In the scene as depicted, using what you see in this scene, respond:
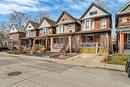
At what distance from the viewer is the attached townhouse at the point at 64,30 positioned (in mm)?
25953

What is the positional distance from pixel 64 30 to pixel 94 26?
22.7 feet

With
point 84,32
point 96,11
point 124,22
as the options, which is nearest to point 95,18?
point 96,11

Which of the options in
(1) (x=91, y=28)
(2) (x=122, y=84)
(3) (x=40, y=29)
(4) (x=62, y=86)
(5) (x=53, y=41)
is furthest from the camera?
(3) (x=40, y=29)

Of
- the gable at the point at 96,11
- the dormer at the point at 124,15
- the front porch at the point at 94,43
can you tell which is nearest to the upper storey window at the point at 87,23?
the gable at the point at 96,11

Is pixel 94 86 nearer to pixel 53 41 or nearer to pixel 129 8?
pixel 129 8

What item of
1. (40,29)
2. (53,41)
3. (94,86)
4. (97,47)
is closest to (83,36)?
(97,47)

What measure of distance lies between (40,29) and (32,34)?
3559mm

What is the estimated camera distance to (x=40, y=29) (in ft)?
115

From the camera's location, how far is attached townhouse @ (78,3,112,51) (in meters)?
22.5

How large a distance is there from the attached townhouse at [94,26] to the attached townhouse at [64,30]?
7.04 ft

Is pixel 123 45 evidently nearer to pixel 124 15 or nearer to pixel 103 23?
pixel 124 15

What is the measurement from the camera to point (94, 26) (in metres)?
24.9

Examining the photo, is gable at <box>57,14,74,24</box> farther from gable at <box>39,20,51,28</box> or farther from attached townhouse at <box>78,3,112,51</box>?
gable at <box>39,20,51,28</box>

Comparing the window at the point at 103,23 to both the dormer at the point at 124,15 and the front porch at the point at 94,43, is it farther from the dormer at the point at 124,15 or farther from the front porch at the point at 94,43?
the dormer at the point at 124,15
